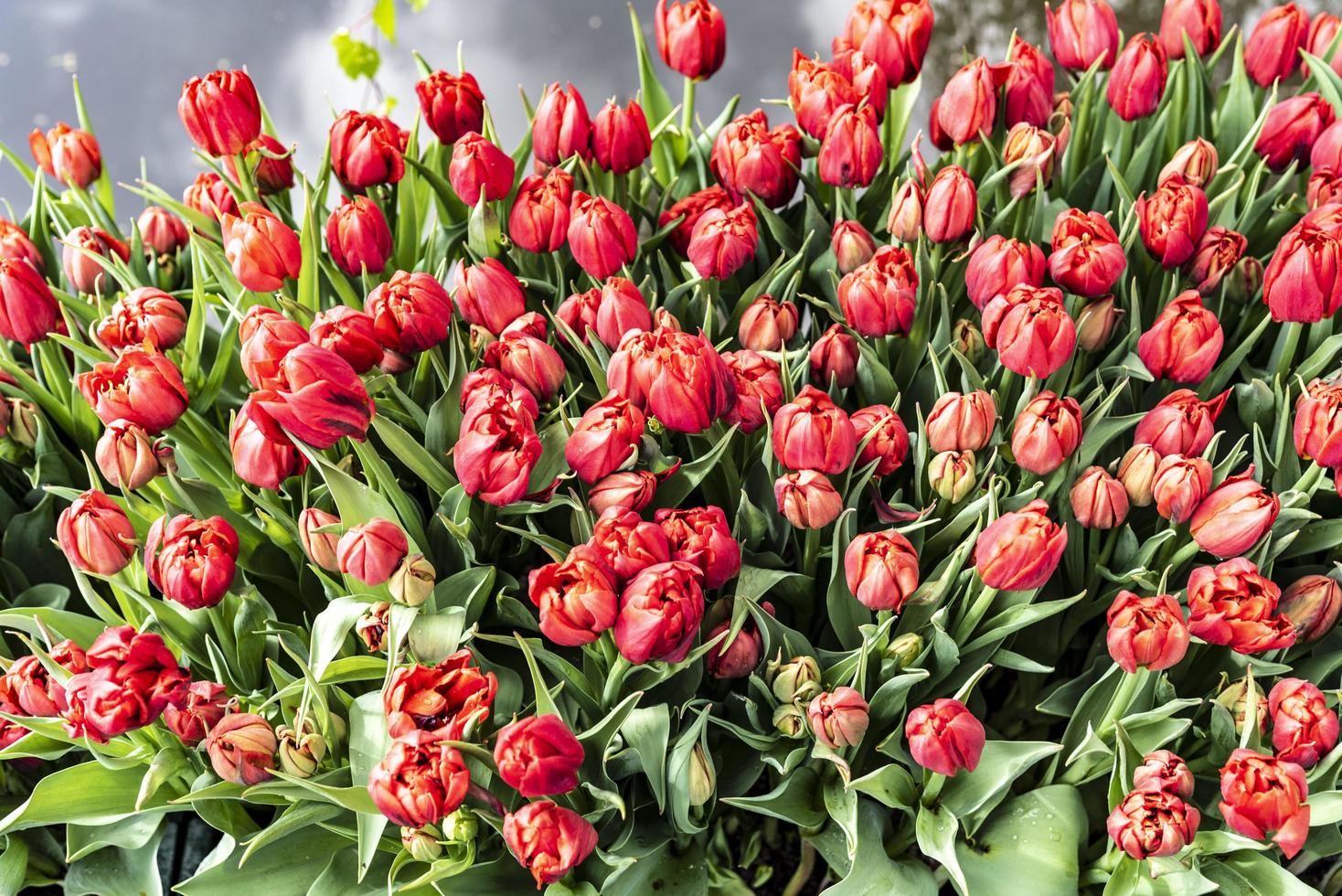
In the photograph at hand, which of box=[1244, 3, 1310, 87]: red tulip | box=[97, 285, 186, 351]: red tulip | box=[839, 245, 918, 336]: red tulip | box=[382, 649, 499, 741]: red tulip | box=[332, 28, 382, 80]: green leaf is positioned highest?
box=[332, 28, 382, 80]: green leaf

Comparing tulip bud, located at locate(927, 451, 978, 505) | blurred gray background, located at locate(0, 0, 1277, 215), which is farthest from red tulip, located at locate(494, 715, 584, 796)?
blurred gray background, located at locate(0, 0, 1277, 215)

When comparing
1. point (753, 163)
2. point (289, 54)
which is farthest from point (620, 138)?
point (289, 54)

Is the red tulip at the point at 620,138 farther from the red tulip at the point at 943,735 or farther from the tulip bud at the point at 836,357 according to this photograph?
the red tulip at the point at 943,735

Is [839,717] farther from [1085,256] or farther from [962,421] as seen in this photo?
[1085,256]

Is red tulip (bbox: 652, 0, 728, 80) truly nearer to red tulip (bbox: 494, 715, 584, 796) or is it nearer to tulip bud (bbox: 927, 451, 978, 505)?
tulip bud (bbox: 927, 451, 978, 505)

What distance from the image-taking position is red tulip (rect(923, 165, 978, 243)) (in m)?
0.65

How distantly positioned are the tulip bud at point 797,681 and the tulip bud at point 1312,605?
0.23 metres

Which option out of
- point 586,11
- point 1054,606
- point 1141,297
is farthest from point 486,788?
point 586,11

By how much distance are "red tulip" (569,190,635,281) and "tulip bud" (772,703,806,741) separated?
239 mm

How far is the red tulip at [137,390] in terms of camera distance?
561 millimetres

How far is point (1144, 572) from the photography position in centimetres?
58

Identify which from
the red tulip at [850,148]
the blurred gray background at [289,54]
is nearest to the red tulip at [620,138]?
the red tulip at [850,148]

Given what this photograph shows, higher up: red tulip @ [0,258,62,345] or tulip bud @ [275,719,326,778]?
red tulip @ [0,258,62,345]

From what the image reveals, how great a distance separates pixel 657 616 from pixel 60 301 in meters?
0.47
